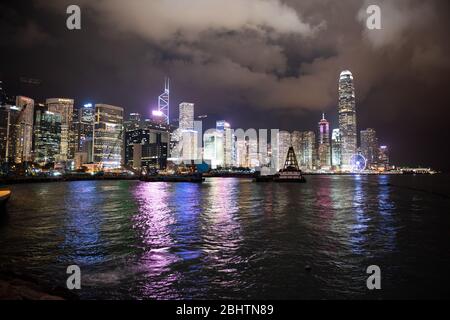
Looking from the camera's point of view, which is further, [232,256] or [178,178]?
[178,178]

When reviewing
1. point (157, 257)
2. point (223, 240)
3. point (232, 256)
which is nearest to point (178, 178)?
point (223, 240)

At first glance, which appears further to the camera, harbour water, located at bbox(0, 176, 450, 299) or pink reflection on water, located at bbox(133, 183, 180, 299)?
harbour water, located at bbox(0, 176, 450, 299)

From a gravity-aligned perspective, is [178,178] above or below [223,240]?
above

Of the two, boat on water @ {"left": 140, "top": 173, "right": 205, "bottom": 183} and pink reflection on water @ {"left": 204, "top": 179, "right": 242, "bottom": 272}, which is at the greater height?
boat on water @ {"left": 140, "top": 173, "right": 205, "bottom": 183}

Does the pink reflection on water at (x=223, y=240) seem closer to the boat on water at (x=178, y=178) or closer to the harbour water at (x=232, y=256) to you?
the harbour water at (x=232, y=256)

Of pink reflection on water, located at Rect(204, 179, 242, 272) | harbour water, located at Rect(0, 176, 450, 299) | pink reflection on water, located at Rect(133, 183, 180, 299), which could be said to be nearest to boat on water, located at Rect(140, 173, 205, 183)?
pink reflection on water, located at Rect(204, 179, 242, 272)

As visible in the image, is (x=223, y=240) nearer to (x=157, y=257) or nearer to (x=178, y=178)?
(x=157, y=257)

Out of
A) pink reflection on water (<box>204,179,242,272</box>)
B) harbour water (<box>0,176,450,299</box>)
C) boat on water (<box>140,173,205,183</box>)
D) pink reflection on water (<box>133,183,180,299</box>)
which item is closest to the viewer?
pink reflection on water (<box>133,183,180,299</box>)

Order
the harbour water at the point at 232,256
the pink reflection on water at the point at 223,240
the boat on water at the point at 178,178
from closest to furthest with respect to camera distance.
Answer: the harbour water at the point at 232,256
the pink reflection on water at the point at 223,240
the boat on water at the point at 178,178

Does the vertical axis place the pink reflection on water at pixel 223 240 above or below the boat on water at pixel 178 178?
below

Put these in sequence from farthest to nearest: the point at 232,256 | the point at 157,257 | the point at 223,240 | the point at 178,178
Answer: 1. the point at 178,178
2. the point at 223,240
3. the point at 232,256
4. the point at 157,257

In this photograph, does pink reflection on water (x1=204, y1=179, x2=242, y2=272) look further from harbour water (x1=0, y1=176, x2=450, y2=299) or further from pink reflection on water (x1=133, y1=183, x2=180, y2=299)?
pink reflection on water (x1=133, y1=183, x2=180, y2=299)

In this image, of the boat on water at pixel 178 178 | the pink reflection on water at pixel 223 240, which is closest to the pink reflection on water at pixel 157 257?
the pink reflection on water at pixel 223 240
